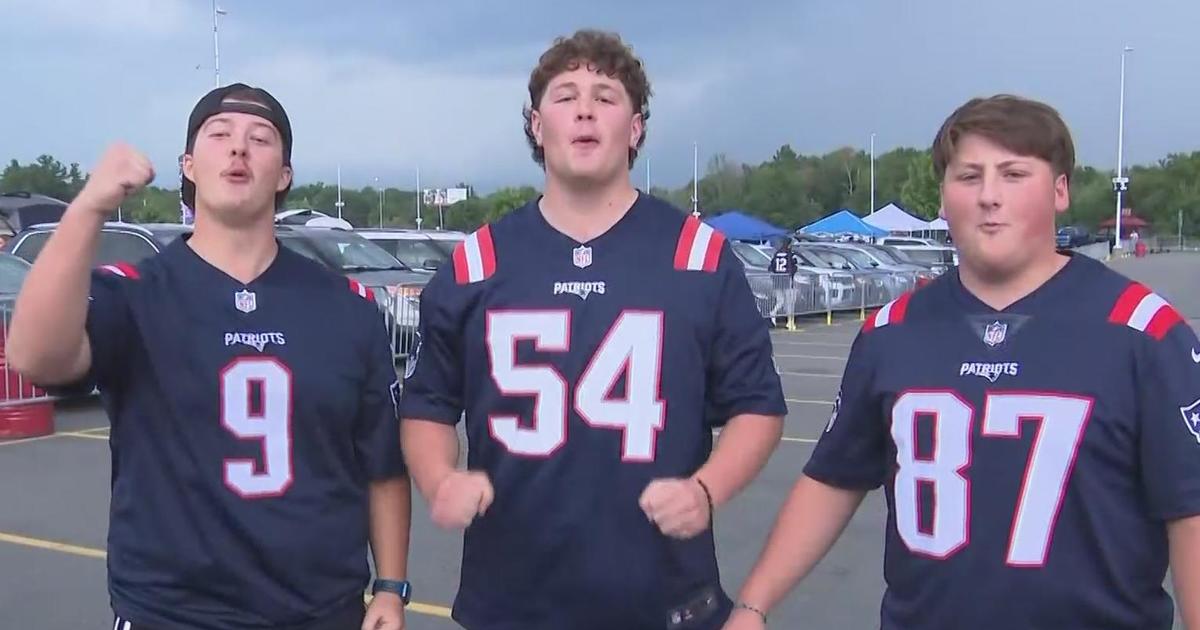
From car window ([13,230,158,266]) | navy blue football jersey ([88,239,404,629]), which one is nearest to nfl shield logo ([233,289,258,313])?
navy blue football jersey ([88,239,404,629])

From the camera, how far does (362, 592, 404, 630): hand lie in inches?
104

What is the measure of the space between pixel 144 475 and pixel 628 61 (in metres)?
1.42

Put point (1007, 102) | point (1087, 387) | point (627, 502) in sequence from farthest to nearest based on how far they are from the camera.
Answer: point (627, 502), point (1007, 102), point (1087, 387)

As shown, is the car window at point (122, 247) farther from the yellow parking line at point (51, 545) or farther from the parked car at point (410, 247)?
the yellow parking line at point (51, 545)

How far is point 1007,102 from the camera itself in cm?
226

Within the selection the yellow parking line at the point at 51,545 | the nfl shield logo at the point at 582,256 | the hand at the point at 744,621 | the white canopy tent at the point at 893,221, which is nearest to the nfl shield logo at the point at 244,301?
the nfl shield logo at the point at 582,256

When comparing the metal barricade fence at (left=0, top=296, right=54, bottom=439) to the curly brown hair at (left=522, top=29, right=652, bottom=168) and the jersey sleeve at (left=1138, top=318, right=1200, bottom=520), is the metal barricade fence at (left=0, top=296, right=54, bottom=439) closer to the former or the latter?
the curly brown hair at (left=522, top=29, right=652, bottom=168)

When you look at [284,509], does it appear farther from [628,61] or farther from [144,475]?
[628,61]

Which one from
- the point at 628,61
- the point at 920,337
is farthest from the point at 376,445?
the point at 920,337

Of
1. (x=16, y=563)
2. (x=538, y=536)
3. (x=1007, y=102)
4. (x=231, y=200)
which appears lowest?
(x=16, y=563)

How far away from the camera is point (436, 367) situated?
259 centimetres

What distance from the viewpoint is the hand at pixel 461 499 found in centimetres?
231

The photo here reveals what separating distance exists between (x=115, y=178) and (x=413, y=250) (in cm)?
1540

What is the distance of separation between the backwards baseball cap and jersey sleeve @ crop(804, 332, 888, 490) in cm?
139
